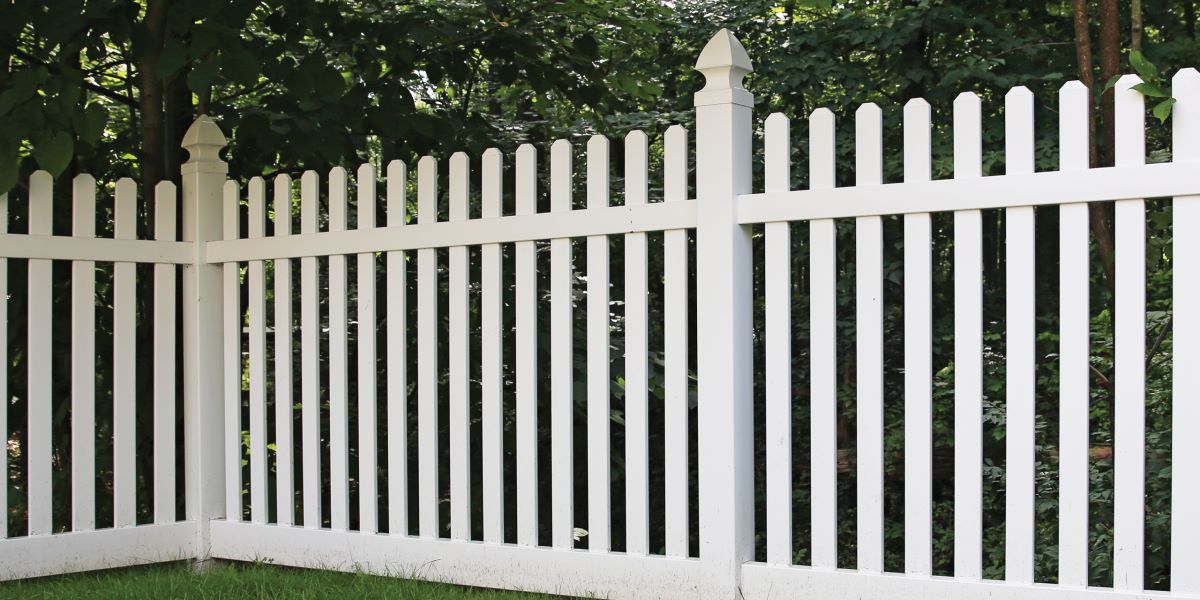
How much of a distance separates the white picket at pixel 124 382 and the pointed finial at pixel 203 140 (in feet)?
0.94

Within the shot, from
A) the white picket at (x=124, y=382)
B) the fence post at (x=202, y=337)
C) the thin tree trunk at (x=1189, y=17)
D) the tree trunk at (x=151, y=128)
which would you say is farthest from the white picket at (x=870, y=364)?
the thin tree trunk at (x=1189, y=17)

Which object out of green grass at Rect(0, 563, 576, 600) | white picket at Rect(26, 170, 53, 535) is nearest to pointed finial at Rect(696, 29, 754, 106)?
green grass at Rect(0, 563, 576, 600)

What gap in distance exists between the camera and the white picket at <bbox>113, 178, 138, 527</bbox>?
387 centimetres

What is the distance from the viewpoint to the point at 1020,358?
2668mm

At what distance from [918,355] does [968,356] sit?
0.12 meters

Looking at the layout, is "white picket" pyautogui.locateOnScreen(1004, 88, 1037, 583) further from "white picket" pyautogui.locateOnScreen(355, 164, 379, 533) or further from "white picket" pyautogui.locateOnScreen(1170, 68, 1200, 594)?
"white picket" pyautogui.locateOnScreen(355, 164, 379, 533)

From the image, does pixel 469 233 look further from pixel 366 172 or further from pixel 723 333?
pixel 723 333

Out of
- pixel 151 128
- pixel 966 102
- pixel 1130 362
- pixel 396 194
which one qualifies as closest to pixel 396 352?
pixel 396 194

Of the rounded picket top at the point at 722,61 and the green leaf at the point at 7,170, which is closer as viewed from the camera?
the rounded picket top at the point at 722,61

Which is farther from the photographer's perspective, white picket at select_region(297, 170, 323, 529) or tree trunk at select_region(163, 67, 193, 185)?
tree trunk at select_region(163, 67, 193, 185)

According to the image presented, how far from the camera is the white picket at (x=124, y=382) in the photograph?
12.7ft

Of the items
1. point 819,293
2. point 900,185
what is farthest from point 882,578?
point 900,185

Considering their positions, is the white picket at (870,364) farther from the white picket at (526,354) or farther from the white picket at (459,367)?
the white picket at (459,367)

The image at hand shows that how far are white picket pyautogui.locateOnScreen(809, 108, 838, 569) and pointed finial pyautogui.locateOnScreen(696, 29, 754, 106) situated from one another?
0.82 feet
